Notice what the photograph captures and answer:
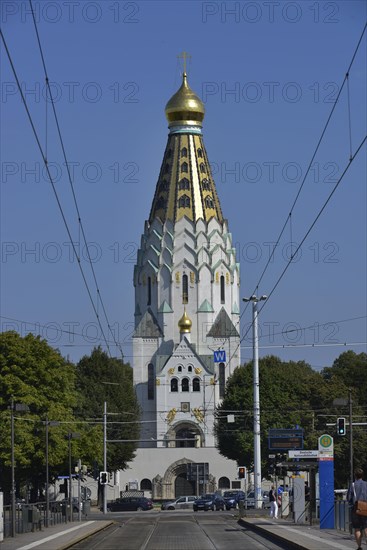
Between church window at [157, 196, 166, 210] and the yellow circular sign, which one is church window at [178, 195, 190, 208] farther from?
the yellow circular sign

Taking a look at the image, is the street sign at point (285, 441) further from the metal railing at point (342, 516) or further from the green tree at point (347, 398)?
the metal railing at point (342, 516)

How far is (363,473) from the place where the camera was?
3253 cm

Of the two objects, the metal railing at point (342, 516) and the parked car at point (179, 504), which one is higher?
the metal railing at point (342, 516)

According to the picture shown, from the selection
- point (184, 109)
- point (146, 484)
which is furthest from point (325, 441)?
point (184, 109)

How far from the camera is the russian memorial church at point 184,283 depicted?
542 ft

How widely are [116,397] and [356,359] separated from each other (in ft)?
104

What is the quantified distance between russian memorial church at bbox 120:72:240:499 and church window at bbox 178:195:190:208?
12cm

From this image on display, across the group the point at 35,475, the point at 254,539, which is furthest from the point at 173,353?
the point at 254,539

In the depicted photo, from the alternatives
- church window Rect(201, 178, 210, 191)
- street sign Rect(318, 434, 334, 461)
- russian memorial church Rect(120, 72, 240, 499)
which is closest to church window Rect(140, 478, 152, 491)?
russian memorial church Rect(120, 72, 240, 499)

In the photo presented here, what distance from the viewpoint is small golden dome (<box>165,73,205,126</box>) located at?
175 m

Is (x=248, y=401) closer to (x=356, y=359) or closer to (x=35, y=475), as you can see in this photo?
(x=356, y=359)

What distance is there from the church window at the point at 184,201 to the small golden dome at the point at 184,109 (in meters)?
9.55

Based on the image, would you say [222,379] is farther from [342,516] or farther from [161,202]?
[342,516]

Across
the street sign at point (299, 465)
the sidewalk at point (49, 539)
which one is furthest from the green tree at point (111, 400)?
the sidewalk at point (49, 539)
